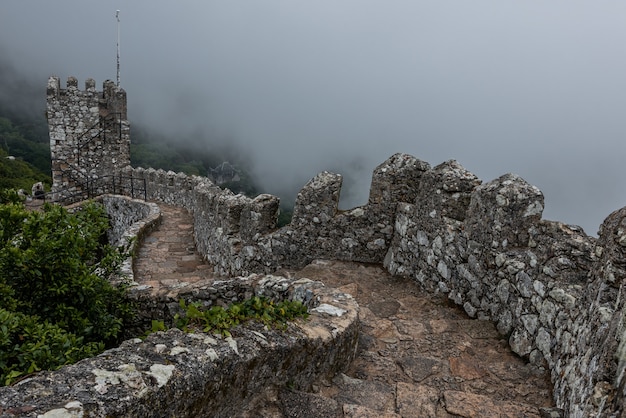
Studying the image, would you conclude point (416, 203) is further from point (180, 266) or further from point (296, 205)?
point (180, 266)

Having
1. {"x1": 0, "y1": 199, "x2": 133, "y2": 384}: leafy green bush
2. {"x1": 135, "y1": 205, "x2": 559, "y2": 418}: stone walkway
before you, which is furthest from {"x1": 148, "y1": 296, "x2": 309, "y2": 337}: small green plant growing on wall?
{"x1": 0, "y1": 199, "x2": 133, "y2": 384}: leafy green bush

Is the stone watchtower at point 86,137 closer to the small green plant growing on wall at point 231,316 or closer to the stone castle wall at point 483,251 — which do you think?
the stone castle wall at point 483,251

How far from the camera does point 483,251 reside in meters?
4.79

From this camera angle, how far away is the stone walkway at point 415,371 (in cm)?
316

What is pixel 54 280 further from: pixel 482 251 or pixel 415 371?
pixel 482 251

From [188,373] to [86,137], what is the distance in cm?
2149

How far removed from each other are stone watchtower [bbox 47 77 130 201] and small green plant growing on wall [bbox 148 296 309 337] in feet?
62.9

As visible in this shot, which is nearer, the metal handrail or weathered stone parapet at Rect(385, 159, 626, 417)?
weathered stone parapet at Rect(385, 159, 626, 417)

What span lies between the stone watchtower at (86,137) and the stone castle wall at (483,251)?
1466 centimetres

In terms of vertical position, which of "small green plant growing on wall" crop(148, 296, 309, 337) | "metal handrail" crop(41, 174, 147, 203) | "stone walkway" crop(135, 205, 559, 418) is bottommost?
"metal handrail" crop(41, 174, 147, 203)

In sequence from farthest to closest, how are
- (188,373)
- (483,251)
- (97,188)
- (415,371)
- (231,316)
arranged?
(97,188) < (483,251) < (415,371) < (231,316) < (188,373)

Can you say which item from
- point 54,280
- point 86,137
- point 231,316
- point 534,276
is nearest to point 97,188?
point 86,137

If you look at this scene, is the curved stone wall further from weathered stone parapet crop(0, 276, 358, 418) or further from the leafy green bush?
the leafy green bush

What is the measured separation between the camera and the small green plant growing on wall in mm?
2933
